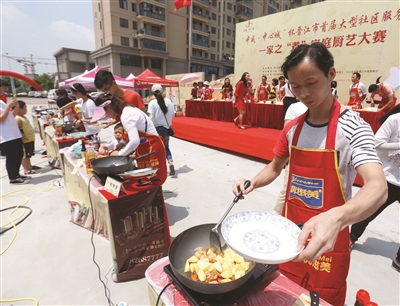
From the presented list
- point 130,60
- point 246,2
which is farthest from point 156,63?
point 246,2

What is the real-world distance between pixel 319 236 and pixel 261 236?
0.23 m

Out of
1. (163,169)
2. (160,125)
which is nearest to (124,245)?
(163,169)

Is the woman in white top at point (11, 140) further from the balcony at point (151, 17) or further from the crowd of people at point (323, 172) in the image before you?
the balcony at point (151, 17)

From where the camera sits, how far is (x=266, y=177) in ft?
4.07

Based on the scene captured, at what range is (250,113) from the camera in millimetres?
6254

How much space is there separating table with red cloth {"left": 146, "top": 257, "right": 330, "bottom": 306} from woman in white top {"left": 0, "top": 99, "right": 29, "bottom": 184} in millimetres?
4245

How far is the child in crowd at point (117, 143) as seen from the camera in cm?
267

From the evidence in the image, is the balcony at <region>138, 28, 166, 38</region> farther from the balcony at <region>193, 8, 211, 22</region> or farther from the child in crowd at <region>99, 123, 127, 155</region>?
the child in crowd at <region>99, 123, 127, 155</region>

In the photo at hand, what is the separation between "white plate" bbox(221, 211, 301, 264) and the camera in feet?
2.16

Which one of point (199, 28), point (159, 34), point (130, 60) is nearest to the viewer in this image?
point (130, 60)

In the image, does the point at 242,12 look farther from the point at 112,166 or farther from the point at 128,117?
the point at 112,166

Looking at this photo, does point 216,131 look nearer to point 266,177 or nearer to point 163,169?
point 163,169

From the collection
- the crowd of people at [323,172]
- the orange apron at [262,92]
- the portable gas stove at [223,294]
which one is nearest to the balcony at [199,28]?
the orange apron at [262,92]

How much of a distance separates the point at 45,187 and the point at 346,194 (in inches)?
179
